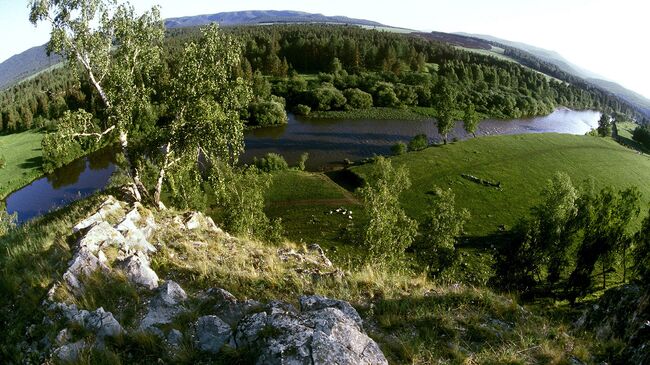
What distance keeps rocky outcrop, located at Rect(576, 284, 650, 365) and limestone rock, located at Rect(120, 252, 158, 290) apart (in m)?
14.7

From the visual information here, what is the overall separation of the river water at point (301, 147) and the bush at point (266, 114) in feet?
14.5

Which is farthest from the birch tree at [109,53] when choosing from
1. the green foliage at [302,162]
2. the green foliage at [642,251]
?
the green foliage at [302,162]

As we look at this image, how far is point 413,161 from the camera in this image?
10556cm

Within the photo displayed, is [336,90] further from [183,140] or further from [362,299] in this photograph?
[362,299]

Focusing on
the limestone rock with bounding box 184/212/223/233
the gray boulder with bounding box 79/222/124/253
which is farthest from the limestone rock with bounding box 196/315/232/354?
the limestone rock with bounding box 184/212/223/233

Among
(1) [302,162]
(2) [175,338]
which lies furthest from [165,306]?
(1) [302,162]

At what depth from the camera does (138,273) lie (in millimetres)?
13797

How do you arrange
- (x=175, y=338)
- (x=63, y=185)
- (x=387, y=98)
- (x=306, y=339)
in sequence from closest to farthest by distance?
(x=306, y=339) < (x=175, y=338) < (x=63, y=185) < (x=387, y=98)

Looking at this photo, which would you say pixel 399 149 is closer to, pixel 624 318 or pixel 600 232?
pixel 600 232

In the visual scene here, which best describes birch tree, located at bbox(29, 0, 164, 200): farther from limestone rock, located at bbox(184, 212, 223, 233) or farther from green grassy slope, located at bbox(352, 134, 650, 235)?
green grassy slope, located at bbox(352, 134, 650, 235)

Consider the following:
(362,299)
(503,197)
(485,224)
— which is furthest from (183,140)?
(503,197)

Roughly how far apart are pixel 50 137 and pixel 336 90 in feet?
536

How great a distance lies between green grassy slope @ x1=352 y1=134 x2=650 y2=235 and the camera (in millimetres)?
85463

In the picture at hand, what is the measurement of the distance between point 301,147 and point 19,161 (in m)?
85.9
